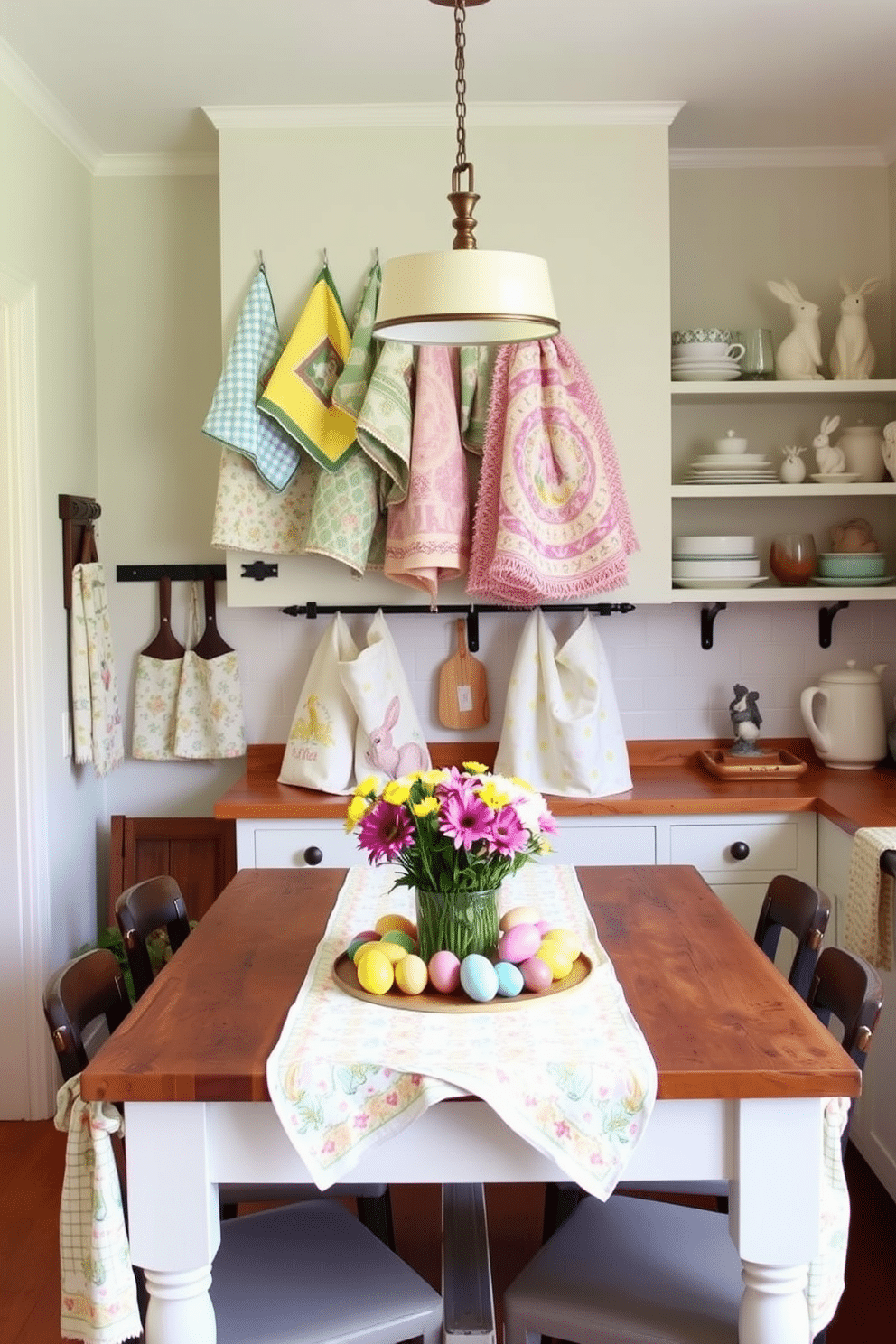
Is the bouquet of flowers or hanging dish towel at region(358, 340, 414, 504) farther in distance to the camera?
hanging dish towel at region(358, 340, 414, 504)

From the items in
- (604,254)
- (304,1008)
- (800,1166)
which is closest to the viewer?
(800,1166)

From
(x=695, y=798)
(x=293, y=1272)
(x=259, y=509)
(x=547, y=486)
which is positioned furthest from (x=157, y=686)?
(x=293, y=1272)

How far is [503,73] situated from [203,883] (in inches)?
93.3

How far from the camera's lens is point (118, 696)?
4.16 meters

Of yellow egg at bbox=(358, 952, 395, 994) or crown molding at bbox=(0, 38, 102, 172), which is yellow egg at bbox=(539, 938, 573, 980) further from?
crown molding at bbox=(0, 38, 102, 172)

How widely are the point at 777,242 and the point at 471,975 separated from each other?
283 centimetres

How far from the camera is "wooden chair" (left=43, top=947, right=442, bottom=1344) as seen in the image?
1879 mm

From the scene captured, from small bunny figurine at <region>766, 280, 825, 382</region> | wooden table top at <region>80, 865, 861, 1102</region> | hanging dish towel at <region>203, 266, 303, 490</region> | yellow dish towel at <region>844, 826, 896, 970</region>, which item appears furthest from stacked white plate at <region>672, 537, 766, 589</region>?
wooden table top at <region>80, 865, 861, 1102</region>

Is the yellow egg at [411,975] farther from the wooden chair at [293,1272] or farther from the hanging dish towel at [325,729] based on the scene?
the hanging dish towel at [325,729]

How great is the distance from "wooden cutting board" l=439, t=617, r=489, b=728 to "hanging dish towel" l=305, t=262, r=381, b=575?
54cm

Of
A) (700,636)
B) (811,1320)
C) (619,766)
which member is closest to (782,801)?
(619,766)

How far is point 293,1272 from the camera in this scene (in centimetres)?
201

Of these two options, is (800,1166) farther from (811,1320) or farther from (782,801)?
(782,801)

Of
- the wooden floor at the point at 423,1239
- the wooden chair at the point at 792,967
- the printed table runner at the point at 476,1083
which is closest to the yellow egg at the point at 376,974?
the printed table runner at the point at 476,1083
